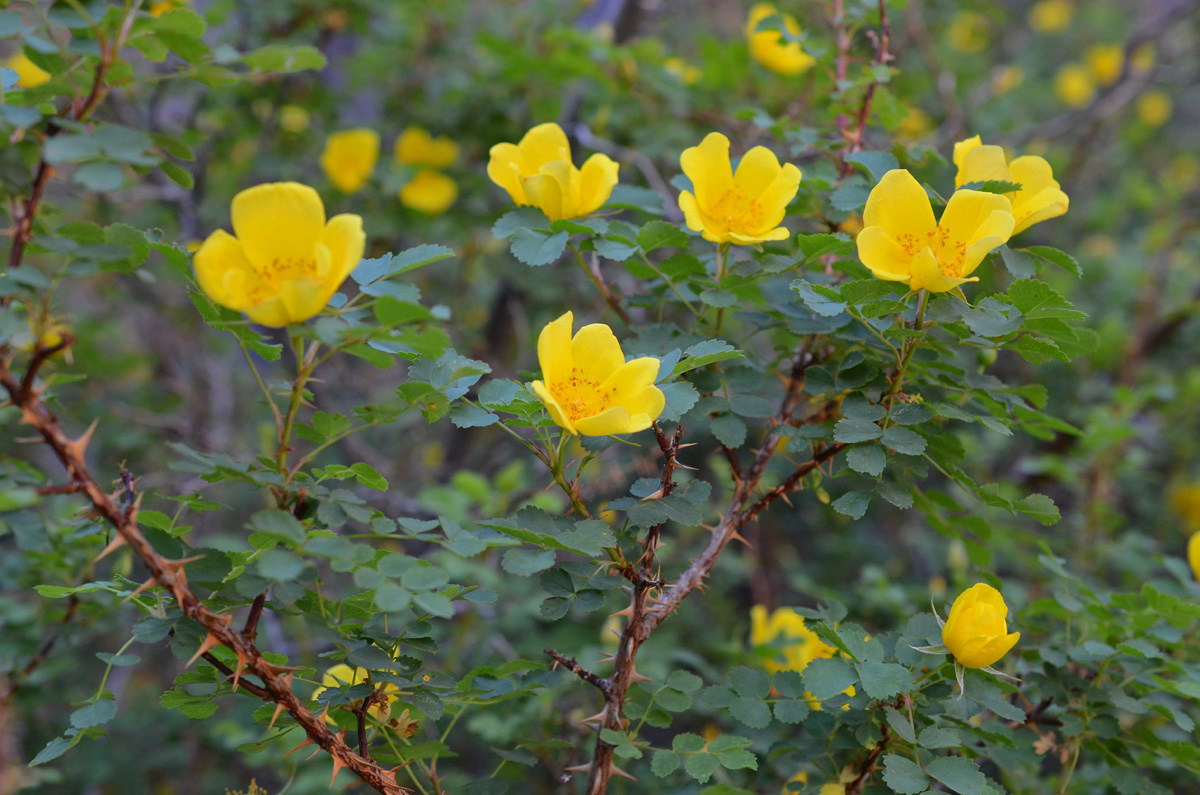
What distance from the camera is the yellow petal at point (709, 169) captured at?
1.29 meters

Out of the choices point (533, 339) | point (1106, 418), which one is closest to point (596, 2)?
point (533, 339)

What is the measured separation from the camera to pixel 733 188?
1308mm

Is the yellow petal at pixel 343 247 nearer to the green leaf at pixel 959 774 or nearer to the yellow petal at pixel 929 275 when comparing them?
the yellow petal at pixel 929 275

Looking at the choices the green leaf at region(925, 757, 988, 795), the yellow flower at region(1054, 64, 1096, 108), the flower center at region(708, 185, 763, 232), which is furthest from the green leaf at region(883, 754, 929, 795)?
the yellow flower at region(1054, 64, 1096, 108)

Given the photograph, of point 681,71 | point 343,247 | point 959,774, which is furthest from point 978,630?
point 681,71

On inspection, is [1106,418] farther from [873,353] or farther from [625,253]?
[625,253]

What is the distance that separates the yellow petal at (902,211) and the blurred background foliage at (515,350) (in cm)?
43

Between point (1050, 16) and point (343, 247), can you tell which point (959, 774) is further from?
point (1050, 16)

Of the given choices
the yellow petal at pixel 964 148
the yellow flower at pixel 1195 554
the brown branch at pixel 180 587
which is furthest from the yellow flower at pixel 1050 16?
the brown branch at pixel 180 587

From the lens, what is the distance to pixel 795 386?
54.7 inches

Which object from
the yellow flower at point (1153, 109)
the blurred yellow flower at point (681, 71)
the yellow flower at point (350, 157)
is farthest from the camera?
the yellow flower at point (1153, 109)

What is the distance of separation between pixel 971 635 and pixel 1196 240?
347cm

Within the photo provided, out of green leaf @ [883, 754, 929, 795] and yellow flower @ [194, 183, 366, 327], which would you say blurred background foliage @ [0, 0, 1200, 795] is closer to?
green leaf @ [883, 754, 929, 795]

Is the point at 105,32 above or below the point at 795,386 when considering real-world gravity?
above
